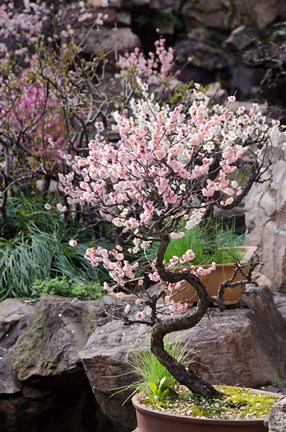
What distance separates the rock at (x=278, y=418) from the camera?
2.53 meters

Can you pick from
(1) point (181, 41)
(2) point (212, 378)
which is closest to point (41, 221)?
(2) point (212, 378)

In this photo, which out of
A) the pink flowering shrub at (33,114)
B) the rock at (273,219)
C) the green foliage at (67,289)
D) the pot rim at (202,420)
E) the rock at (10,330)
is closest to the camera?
the pot rim at (202,420)

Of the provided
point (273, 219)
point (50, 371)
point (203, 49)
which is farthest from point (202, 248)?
point (203, 49)

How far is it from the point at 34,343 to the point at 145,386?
148 centimetres

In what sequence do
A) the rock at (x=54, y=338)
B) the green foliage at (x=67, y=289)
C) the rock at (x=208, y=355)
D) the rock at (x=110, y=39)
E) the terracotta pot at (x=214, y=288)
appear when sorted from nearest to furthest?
1. the rock at (x=208, y=355)
2. the terracotta pot at (x=214, y=288)
3. the rock at (x=54, y=338)
4. the green foliage at (x=67, y=289)
5. the rock at (x=110, y=39)

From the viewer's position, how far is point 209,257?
14.6 feet

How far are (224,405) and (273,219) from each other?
2767mm

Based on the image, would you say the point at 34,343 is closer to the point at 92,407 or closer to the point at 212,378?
the point at 92,407

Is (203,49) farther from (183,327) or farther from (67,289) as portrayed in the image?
(183,327)

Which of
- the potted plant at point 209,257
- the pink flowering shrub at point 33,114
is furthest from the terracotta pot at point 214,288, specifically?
the pink flowering shrub at point 33,114

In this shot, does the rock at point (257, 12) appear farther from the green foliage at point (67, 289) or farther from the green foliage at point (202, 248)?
the green foliage at point (202, 248)

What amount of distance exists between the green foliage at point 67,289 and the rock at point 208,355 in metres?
1.01

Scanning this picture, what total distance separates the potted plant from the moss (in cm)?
81

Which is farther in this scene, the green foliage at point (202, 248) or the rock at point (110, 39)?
the rock at point (110, 39)
